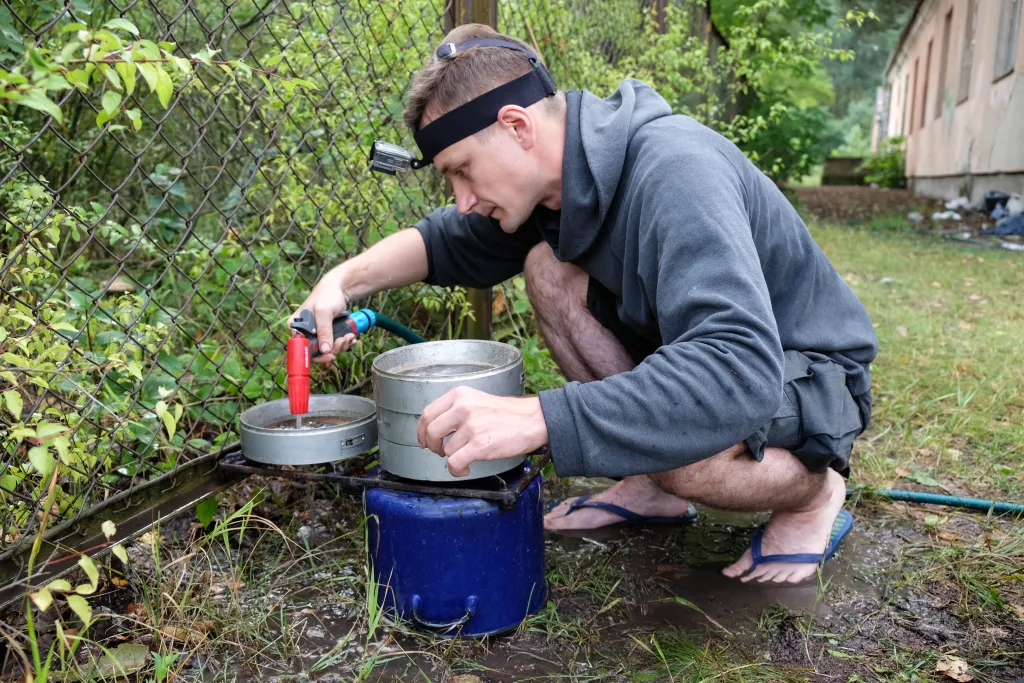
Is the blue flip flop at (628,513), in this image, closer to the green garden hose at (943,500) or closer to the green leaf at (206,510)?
the green garden hose at (943,500)

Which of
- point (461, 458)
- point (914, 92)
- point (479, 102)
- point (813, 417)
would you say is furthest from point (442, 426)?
point (914, 92)

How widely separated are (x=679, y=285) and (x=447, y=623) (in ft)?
3.20

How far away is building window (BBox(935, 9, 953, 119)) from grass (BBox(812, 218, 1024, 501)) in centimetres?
1039

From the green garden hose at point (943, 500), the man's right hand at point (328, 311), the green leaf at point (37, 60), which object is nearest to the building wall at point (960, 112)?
the green garden hose at point (943, 500)

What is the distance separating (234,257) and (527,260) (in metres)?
1.15

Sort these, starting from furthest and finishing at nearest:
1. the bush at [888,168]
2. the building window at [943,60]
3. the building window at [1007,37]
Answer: the bush at [888,168] → the building window at [943,60] → the building window at [1007,37]

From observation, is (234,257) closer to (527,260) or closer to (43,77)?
(527,260)

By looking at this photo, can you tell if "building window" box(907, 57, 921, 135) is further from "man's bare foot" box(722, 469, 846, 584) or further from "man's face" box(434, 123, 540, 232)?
"man's face" box(434, 123, 540, 232)

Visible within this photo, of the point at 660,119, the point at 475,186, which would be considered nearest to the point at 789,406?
the point at 660,119

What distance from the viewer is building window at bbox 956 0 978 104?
13.1 meters

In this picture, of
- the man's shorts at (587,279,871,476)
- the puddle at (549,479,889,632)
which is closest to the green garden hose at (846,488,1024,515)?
the puddle at (549,479,889,632)

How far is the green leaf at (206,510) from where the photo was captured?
2178 mm

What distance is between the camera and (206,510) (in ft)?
7.20

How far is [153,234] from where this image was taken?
10.1 feet
